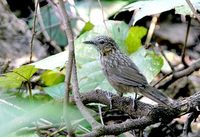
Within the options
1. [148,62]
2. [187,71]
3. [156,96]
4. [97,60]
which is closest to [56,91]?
[97,60]

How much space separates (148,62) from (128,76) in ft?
1.40

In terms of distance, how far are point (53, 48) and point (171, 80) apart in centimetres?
158

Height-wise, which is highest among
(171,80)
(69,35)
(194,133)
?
(69,35)

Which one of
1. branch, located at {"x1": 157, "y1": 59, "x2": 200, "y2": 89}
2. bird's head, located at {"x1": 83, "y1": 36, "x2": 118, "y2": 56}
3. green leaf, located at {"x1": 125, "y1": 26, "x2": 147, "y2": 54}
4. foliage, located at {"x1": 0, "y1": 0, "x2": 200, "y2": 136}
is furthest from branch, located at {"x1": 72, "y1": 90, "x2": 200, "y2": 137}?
branch, located at {"x1": 157, "y1": 59, "x2": 200, "y2": 89}

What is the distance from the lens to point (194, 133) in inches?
208

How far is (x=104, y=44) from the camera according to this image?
4676 mm

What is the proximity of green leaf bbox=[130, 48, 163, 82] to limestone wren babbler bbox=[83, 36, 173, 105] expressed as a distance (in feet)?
0.51

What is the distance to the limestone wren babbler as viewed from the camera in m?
3.97

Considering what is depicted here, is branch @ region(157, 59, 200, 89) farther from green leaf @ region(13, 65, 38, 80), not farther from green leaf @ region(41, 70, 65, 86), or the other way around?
green leaf @ region(13, 65, 38, 80)

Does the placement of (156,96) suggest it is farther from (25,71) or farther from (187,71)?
(187,71)

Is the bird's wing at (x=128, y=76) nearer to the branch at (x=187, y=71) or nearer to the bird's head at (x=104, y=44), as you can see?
the bird's head at (x=104, y=44)

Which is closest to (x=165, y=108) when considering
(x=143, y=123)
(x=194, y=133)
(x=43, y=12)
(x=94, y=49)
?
(x=143, y=123)

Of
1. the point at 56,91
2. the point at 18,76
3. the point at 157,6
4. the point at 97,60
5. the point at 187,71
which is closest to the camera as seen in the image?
the point at 18,76

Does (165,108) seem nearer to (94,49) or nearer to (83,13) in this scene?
(94,49)
